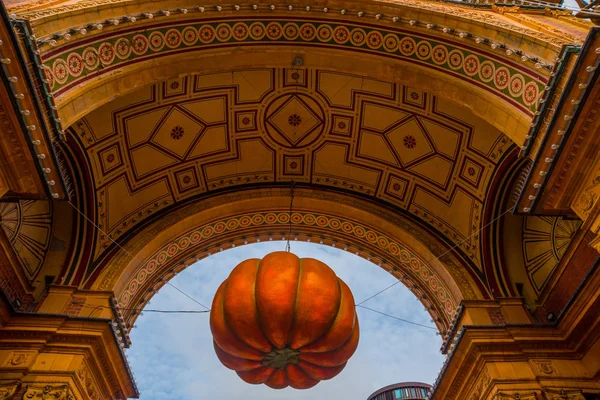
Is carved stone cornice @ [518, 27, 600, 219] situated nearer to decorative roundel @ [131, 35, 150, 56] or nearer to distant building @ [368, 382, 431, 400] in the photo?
decorative roundel @ [131, 35, 150, 56]

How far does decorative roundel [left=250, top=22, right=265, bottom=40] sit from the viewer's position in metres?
5.72

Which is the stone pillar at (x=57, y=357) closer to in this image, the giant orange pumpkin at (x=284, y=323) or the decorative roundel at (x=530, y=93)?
the giant orange pumpkin at (x=284, y=323)

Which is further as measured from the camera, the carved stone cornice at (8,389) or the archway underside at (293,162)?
the archway underside at (293,162)

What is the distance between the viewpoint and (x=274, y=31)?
582 centimetres

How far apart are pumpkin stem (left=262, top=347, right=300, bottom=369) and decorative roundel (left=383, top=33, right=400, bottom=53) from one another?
3862mm

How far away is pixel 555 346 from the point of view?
5.24 meters

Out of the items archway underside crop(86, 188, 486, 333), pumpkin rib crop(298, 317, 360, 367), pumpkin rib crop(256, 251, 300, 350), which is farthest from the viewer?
archway underside crop(86, 188, 486, 333)

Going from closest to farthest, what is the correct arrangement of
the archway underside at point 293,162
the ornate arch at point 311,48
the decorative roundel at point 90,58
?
the ornate arch at point 311,48, the decorative roundel at point 90,58, the archway underside at point 293,162

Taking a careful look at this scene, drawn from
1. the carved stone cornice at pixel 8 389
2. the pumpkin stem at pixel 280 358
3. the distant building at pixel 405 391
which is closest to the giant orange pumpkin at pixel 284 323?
Result: the pumpkin stem at pixel 280 358

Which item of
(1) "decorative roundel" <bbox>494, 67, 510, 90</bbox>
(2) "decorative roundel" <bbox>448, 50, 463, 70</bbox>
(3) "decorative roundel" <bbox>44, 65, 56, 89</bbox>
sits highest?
(2) "decorative roundel" <bbox>448, 50, 463, 70</bbox>

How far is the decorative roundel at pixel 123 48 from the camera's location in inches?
197

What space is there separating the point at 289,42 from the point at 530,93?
304 centimetres

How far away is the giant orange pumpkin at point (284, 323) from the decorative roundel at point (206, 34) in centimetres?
293

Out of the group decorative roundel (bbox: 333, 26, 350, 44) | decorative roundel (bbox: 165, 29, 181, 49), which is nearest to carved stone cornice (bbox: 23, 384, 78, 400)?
decorative roundel (bbox: 165, 29, 181, 49)
